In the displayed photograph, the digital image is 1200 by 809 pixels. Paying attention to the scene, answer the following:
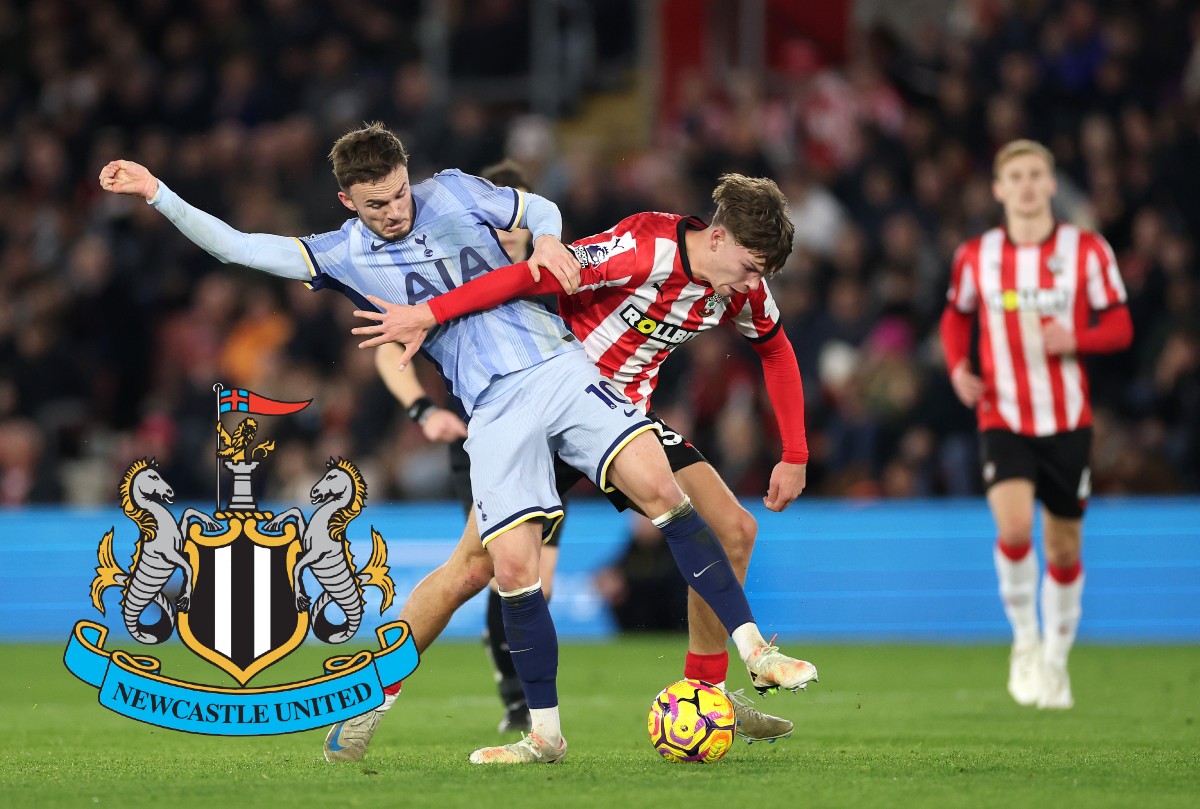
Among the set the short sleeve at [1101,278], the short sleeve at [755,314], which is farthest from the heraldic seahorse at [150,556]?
the short sleeve at [1101,278]

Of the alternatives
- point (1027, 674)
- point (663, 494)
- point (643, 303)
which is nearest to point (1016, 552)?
point (1027, 674)

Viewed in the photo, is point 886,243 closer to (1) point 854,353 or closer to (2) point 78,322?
(1) point 854,353

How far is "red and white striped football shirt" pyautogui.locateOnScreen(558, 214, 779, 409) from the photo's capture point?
5.65m

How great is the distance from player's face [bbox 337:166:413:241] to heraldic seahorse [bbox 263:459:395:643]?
81 cm

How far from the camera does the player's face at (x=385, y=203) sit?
17.7 ft

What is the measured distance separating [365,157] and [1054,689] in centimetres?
423

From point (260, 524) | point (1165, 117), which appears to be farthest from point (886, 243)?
point (260, 524)

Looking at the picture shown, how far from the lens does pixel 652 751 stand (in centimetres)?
598

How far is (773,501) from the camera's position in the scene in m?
5.98

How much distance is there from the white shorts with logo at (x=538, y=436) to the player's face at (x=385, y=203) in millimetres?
621

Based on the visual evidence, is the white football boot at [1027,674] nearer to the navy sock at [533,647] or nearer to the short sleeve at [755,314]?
the short sleeve at [755,314]

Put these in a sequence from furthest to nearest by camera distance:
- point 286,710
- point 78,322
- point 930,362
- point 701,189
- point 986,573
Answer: point 78,322
point 701,189
point 930,362
point 986,573
point 286,710

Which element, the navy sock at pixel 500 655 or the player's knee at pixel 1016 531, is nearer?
the navy sock at pixel 500 655

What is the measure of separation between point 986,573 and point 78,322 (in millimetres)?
8248
